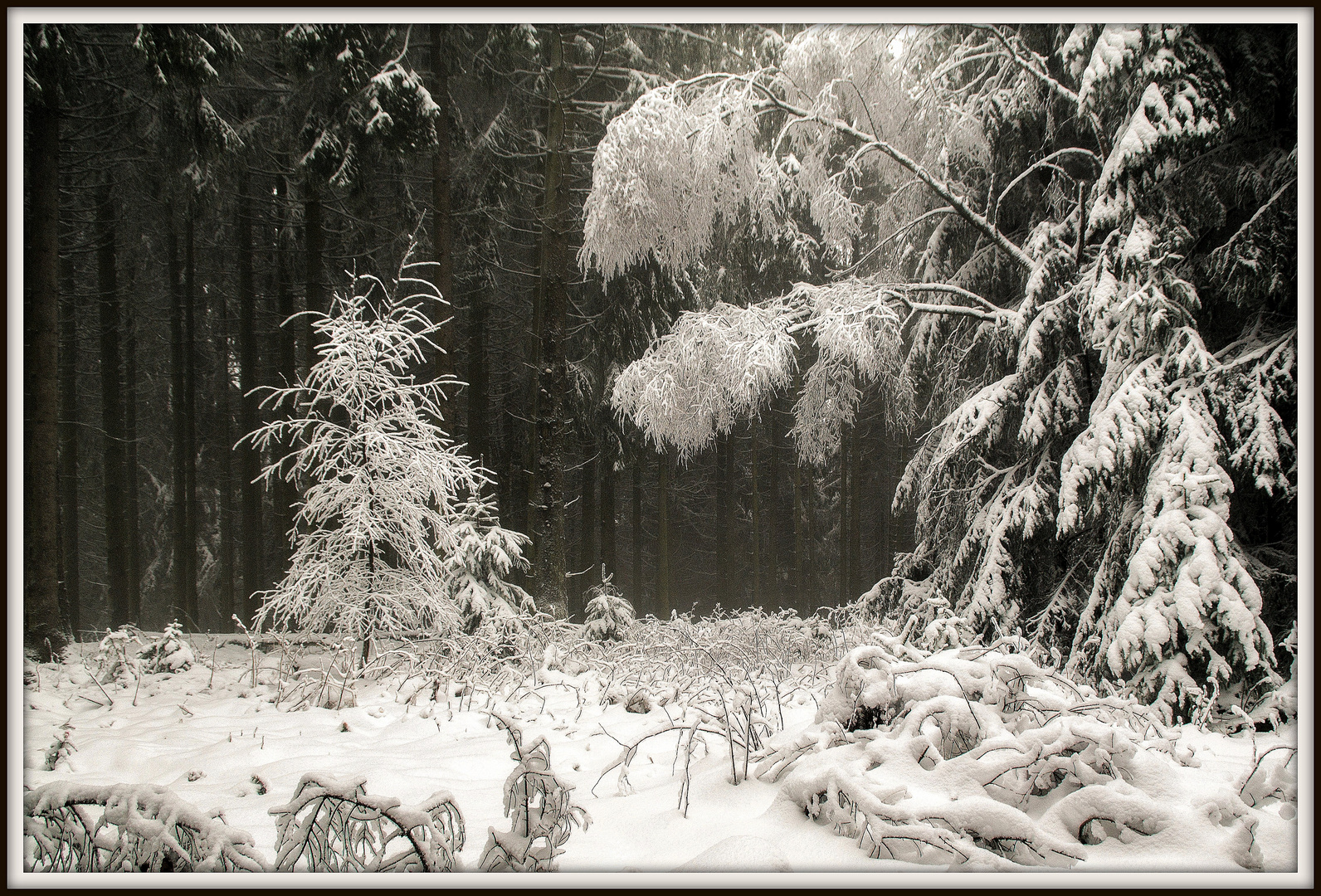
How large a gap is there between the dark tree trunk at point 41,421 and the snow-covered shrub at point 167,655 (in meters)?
1.37

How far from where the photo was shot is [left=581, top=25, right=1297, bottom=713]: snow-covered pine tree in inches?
149

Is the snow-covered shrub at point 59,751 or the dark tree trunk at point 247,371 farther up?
the dark tree trunk at point 247,371

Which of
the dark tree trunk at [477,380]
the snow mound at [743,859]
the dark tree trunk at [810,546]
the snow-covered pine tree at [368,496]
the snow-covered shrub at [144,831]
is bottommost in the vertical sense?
the dark tree trunk at [810,546]

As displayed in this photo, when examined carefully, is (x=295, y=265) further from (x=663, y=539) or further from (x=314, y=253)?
(x=663, y=539)

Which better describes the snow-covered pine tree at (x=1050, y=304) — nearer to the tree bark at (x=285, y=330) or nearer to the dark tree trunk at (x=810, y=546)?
the tree bark at (x=285, y=330)

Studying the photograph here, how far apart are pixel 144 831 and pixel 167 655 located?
4.48 meters

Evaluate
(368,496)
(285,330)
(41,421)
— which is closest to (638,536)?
(285,330)

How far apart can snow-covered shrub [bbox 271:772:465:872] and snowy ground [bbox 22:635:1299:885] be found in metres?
0.26

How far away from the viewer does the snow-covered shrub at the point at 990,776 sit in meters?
2.00

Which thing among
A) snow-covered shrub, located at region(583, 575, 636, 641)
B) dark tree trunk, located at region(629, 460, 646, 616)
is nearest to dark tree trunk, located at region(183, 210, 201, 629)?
snow-covered shrub, located at region(583, 575, 636, 641)

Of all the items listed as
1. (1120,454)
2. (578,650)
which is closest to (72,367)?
(578,650)

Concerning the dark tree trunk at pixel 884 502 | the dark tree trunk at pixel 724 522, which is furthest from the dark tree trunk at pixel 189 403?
the dark tree trunk at pixel 884 502

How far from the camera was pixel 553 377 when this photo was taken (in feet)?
25.6

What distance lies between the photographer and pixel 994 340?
575cm
